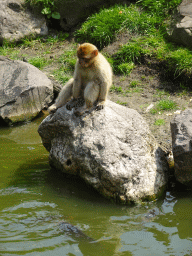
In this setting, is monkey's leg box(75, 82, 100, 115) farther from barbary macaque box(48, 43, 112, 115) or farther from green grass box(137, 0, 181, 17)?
green grass box(137, 0, 181, 17)

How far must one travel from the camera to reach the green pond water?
4.26 m

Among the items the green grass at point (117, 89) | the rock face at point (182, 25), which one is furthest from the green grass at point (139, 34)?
the green grass at point (117, 89)

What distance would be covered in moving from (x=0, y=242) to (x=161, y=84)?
624cm

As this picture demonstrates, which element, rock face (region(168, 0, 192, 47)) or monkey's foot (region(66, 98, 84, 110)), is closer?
monkey's foot (region(66, 98, 84, 110))

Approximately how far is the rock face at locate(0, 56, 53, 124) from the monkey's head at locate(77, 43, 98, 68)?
3.54 metres

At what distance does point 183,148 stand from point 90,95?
5.90 ft

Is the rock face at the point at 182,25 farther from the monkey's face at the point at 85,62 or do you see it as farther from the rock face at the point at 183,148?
the monkey's face at the point at 85,62

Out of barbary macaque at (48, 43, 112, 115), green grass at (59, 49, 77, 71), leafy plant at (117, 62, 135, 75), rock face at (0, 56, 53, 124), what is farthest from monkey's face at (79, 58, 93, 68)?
green grass at (59, 49, 77, 71)

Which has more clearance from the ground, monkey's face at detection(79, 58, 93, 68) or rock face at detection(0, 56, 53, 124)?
monkey's face at detection(79, 58, 93, 68)

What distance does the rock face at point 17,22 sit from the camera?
1127 cm

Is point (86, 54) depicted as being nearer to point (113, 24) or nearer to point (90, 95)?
point (90, 95)

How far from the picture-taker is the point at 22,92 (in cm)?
855

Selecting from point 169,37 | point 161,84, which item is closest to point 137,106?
point 161,84

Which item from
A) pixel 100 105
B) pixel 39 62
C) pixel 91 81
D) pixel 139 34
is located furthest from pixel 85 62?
Result: pixel 139 34
